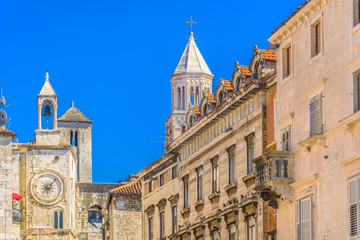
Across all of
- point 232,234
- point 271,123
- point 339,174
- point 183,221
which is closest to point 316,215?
point 339,174

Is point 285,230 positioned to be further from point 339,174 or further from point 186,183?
point 186,183

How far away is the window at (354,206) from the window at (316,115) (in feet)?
9.53

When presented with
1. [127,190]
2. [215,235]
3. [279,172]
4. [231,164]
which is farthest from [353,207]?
[127,190]

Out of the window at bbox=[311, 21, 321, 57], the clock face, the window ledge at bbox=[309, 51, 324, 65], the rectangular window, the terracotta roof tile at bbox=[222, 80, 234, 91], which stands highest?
the clock face

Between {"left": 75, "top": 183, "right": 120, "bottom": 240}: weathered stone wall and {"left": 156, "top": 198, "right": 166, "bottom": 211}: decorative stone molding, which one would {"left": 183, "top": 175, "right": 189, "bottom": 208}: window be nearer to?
{"left": 156, "top": 198, "right": 166, "bottom": 211}: decorative stone molding

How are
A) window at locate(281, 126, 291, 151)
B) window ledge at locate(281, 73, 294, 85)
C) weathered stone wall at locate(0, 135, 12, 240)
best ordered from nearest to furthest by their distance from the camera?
window at locate(281, 126, 291, 151)
window ledge at locate(281, 73, 294, 85)
weathered stone wall at locate(0, 135, 12, 240)

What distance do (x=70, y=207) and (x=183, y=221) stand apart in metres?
65.2

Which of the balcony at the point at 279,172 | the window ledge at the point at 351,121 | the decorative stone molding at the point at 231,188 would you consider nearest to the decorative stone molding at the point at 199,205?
the decorative stone molding at the point at 231,188

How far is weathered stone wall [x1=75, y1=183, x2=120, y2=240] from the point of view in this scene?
122m

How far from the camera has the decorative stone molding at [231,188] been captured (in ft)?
147

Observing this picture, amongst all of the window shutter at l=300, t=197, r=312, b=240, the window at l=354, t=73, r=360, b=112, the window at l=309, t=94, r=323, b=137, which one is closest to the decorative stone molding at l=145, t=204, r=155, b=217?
the window shutter at l=300, t=197, r=312, b=240

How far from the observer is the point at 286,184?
35.9 meters

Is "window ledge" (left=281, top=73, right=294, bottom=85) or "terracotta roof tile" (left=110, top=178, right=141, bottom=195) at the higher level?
"terracotta roof tile" (left=110, top=178, right=141, bottom=195)

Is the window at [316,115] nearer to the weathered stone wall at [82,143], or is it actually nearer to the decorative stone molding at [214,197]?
the decorative stone molding at [214,197]
